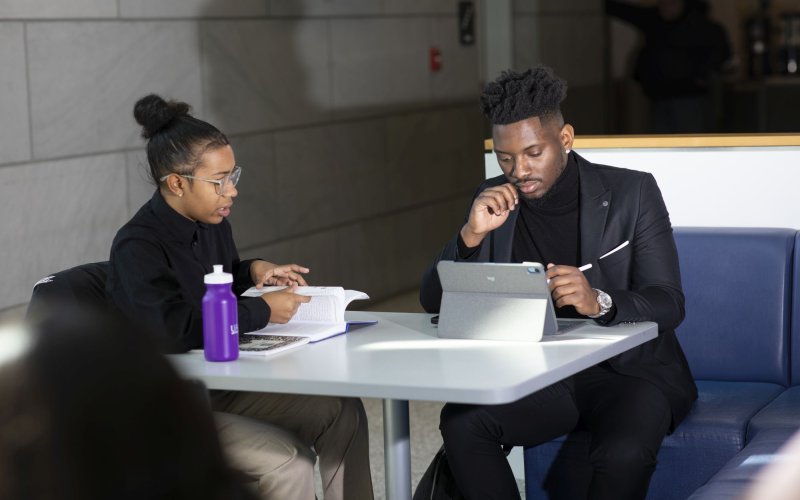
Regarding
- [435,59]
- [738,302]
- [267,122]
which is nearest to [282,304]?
[738,302]

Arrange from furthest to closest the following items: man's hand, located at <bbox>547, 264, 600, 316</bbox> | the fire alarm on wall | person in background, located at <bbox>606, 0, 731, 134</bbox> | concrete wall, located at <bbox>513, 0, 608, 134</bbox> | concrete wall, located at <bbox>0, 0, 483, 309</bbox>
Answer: concrete wall, located at <bbox>513, 0, 608, 134</bbox>, person in background, located at <bbox>606, 0, 731, 134</bbox>, the fire alarm on wall, concrete wall, located at <bbox>0, 0, 483, 309</bbox>, man's hand, located at <bbox>547, 264, 600, 316</bbox>

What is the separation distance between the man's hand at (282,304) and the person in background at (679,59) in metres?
6.16

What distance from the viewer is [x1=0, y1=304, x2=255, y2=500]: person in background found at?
1.60 ft

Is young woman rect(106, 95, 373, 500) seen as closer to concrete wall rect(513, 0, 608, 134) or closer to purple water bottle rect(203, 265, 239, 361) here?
purple water bottle rect(203, 265, 239, 361)

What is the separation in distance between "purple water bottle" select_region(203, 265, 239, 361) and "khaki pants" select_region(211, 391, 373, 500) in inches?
10.6

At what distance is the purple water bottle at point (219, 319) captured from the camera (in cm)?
236

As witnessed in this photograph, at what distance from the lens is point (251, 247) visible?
18.9ft

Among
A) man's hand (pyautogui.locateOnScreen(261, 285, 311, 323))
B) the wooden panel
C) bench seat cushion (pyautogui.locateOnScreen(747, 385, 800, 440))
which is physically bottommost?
bench seat cushion (pyautogui.locateOnScreen(747, 385, 800, 440))

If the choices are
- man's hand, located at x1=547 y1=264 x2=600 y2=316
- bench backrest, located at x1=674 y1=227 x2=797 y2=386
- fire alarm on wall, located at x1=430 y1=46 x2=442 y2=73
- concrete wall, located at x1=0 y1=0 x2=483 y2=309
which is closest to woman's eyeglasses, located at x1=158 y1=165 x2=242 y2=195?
man's hand, located at x1=547 y1=264 x2=600 y2=316

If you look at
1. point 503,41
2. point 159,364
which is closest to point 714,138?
point 159,364

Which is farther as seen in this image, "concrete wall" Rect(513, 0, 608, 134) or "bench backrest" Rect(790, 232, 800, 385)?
"concrete wall" Rect(513, 0, 608, 134)

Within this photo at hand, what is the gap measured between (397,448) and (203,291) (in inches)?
23.3

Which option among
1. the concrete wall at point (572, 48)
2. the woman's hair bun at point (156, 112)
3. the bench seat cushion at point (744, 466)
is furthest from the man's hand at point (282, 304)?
the concrete wall at point (572, 48)

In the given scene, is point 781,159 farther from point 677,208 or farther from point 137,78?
point 137,78
